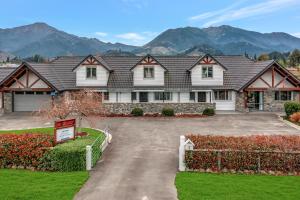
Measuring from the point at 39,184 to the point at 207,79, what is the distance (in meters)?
30.8

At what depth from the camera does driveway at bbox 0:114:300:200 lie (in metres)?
18.6

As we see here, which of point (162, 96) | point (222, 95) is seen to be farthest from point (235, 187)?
point (222, 95)

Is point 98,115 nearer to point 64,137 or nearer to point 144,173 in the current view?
point 64,137

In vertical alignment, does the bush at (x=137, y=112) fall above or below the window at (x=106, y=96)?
below

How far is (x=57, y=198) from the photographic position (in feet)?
55.9

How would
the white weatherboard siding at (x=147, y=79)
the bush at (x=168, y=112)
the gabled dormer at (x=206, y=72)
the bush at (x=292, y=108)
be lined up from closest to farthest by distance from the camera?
the bush at (x=292, y=108) → the bush at (x=168, y=112) → the white weatherboard siding at (x=147, y=79) → the gabled dormer at (x=206, y=72)

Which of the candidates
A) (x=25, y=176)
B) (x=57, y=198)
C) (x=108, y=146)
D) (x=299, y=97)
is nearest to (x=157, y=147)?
(x=108, y=146)

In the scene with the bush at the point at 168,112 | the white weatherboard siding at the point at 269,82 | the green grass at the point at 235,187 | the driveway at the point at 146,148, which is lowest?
the green grass at the point at 235,187

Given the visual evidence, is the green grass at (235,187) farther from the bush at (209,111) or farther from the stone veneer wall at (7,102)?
the stone veneer wall at (7,102)

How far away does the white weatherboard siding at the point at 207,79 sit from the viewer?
46.8m

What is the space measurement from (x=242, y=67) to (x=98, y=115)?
1857 cm

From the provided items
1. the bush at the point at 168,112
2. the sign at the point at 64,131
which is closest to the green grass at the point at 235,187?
the sign at the point at 64,131

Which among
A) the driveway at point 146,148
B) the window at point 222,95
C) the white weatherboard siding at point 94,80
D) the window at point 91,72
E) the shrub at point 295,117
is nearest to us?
the driveway at point 146,148

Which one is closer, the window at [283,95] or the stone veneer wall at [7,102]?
the window at [283,95]
